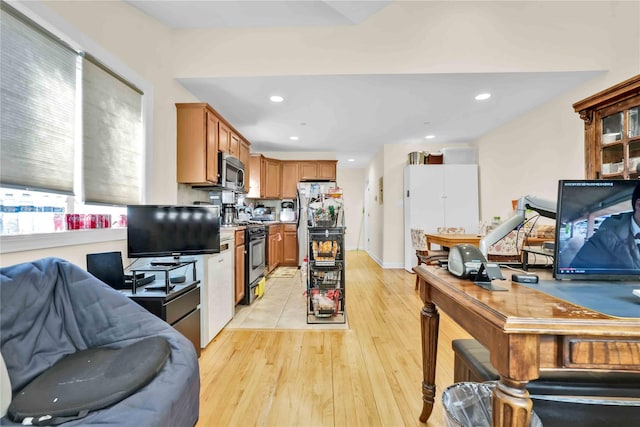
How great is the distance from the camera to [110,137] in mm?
2023

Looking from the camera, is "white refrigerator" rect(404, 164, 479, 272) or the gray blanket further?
"white refrigerator" rect(404, 164, 479, 272)

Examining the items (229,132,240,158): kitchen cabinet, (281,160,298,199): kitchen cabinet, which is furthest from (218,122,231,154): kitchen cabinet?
(281,160,298,199): kitchen cabinet

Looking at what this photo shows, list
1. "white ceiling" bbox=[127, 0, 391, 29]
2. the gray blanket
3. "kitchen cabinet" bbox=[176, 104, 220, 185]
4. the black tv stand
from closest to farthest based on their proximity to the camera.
→ the gray blanket → the black tv stand → "white ceiling" bbox=[127, 0, 391, 29] → "kitchen cabinet" bbox=[176, 104, 220, 185]

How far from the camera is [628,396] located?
0.97 m

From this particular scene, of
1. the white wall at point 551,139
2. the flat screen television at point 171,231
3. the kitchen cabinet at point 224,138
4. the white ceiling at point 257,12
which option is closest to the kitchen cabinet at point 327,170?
the kitchen cabinet at point 224,138

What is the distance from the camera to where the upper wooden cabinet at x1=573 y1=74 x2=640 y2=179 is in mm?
2115

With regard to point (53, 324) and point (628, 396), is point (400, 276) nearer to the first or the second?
point (628, 396)

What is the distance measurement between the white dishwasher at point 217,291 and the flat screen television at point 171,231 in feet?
0.63

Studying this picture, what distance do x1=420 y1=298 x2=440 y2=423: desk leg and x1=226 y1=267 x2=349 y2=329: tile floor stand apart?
51.4 inches

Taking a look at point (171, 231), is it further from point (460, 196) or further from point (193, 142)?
point (460, 196)

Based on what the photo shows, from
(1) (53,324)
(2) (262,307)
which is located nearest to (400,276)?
(2) (262,307)

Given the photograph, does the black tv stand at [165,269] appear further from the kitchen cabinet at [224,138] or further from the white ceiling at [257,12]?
the white ceiling at [257,12]

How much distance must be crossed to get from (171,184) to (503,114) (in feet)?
15.3

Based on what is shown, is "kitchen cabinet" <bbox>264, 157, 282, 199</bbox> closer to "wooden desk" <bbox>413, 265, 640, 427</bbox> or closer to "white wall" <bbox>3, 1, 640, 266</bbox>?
"white wall" <bbox>3, 1, 640, 266</bbox>
